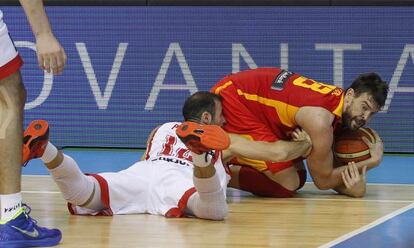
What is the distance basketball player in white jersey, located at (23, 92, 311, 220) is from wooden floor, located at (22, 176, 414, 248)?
0.10 m

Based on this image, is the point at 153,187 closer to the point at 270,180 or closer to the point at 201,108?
the point at 201,108

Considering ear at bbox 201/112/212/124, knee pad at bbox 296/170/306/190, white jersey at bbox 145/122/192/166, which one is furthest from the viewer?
knee pad at bbox 296/170/306/190

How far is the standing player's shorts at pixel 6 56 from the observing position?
4695 millimetres

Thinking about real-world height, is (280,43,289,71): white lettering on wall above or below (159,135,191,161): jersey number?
above

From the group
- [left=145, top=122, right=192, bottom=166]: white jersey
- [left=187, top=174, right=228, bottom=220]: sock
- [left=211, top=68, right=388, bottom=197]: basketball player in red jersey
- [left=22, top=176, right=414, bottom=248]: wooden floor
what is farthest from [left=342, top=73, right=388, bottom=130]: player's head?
[left=187, top=174, right=228, bottom=220]: sock

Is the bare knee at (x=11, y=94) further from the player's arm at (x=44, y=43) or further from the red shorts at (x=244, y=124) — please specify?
the red shorts at (x=244, y=124)

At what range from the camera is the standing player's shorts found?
4.70 meters

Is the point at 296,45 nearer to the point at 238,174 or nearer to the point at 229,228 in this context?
the point at 238,174

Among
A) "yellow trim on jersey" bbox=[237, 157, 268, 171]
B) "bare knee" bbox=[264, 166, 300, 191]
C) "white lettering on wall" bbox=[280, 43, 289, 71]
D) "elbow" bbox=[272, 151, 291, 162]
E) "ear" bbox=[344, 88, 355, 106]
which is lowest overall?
"bare knee" bbox=[264, 166, 300, 191]

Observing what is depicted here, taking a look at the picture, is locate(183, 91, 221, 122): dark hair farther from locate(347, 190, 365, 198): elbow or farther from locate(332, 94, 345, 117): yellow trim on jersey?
locate(347, 190, 365, 198): elbow

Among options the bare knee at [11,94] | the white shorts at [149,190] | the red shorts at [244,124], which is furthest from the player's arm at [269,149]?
the bare knee at [11,94]

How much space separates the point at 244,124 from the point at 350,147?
2.46 feet

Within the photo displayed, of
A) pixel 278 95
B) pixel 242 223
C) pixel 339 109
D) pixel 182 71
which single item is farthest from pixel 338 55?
pixel 242 223

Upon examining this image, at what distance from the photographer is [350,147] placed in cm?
676
